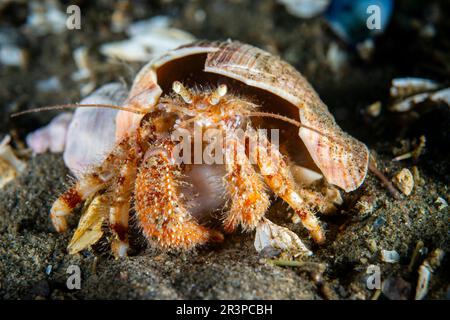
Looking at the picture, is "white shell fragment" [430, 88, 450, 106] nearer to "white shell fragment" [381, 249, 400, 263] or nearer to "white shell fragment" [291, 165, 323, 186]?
"white shell fragment" [291, 165, 323, 186]

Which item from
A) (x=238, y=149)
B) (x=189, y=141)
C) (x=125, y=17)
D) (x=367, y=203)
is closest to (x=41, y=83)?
(x=125, y=17)

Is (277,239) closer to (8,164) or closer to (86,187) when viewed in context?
(86,187)

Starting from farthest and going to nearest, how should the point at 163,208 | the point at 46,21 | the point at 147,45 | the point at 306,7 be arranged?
the point at 46,21
the point at 306,7
the point at 147,45
the point at 163,208

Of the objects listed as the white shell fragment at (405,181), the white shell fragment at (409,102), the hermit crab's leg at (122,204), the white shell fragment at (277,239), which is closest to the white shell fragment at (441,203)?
the white shell fragment at (405,181)

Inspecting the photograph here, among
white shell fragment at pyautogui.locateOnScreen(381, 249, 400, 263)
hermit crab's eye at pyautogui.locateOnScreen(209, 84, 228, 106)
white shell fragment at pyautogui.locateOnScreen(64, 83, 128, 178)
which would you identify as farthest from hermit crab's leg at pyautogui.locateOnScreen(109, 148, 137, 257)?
white shell fragment at pyautogui.locateOnScreen(381, 249, 400, 263)

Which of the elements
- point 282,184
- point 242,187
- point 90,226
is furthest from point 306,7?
point 90,226

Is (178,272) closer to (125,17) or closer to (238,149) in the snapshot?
(238,149)

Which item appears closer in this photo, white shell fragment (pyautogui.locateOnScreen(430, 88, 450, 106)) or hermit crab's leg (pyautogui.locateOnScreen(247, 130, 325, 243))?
hermit crab's leg (pyautogui.locateOnScreen(247, 130, 325, 243))
